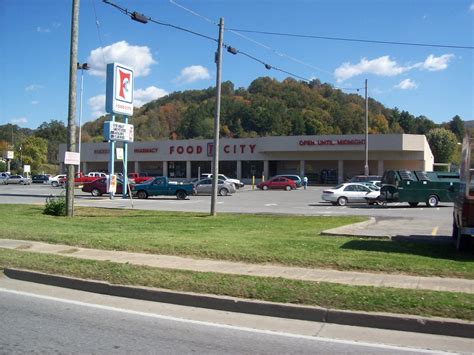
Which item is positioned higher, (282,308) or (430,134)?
(430,134)

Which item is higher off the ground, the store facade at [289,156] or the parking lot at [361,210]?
the store facade at [289,156]

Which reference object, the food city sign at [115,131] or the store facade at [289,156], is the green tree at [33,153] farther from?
the food city sign at [115,131]

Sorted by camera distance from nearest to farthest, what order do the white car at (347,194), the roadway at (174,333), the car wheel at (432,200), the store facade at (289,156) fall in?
the roadway at (174,333), the car wheel at (432,200), the white car at (347,194), the store facade at (289,156)

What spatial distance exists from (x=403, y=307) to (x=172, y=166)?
74.6m

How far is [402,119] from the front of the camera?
152 metres

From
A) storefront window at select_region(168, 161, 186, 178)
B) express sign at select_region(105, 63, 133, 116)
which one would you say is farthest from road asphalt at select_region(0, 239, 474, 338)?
storefront window at select_region(168, 161, 186, 178)

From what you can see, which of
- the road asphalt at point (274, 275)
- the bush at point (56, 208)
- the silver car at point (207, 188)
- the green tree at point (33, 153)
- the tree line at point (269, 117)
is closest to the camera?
the road asphalt at point (274, 275)

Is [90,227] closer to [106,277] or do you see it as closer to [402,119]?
[106,277]

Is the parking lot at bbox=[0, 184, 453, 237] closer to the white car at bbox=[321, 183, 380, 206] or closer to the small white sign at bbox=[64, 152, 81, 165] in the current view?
the white car at bbox=[321, 183, 380, 206]

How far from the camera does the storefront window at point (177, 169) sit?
79438 millimetres

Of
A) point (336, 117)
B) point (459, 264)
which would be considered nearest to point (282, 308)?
point (459, 264)

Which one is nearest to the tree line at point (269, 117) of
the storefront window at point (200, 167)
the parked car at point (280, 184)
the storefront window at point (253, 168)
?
the storefront window at point (200, 167)

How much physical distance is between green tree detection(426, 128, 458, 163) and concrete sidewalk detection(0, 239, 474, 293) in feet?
443

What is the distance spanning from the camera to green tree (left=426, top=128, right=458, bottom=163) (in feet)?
441
